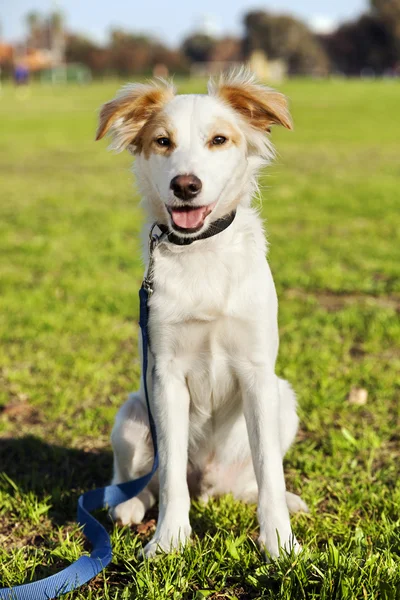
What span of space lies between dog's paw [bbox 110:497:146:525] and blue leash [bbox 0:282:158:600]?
0.08ft

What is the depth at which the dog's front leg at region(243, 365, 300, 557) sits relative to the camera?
104 inches

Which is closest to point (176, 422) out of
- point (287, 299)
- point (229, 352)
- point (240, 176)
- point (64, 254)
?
point (229, 352)

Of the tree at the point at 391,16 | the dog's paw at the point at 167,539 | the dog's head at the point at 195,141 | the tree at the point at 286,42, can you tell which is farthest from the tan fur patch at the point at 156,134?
the tree at the point at 286,42

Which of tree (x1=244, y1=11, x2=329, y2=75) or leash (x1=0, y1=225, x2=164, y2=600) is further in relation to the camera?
tree (x1=244, y1=11, x2=329, y2=75)

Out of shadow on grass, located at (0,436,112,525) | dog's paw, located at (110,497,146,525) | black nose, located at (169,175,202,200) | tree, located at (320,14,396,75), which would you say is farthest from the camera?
tree, located at (320,14,396,75)

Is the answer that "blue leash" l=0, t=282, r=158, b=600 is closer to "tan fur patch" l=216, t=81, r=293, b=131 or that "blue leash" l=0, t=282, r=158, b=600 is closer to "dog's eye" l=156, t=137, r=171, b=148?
"dog's eye" l=156, t=137, r=171, b=148

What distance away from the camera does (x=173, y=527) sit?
2697 mm

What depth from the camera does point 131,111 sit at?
282 cm

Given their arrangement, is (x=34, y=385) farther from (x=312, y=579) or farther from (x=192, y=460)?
(x=312, y=579)

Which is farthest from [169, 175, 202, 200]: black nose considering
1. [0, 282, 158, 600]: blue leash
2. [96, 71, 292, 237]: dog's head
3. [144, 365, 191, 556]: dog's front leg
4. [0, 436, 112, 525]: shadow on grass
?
[0, 436, 112, 525]: shadow on grass

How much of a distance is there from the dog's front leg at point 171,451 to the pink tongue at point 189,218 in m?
0.56

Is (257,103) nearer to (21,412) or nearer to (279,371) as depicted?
(279,371)

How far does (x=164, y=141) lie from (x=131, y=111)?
0.80ft

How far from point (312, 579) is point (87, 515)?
36.7 inches
